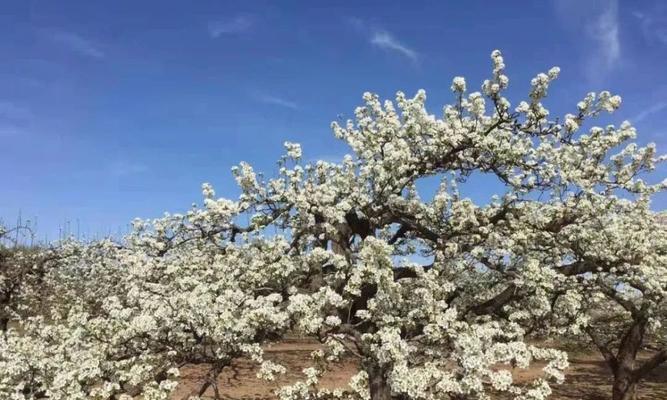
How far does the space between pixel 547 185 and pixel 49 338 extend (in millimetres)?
12449

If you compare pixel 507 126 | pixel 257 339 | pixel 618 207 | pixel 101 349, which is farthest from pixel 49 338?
pixel 618 207

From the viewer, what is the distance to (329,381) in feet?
88.1

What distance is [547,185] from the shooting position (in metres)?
13.5

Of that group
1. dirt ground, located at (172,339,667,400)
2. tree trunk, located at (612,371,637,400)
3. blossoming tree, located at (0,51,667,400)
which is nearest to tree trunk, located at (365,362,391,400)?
blossoming tree, located at (0,51,667,400)

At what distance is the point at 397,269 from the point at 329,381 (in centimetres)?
1541

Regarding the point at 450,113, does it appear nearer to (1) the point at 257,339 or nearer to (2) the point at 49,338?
(1) the point at 257,339

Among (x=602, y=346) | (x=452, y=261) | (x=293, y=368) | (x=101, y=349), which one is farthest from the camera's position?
(x=293, y=368)

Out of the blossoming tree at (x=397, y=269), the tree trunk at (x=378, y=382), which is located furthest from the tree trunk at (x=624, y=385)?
the tree trunk at (x=378, y=382)

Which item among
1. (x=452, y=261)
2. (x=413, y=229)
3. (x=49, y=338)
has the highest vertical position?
(x=413, y=229)

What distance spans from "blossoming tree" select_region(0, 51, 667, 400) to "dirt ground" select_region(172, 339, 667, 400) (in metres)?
8.02

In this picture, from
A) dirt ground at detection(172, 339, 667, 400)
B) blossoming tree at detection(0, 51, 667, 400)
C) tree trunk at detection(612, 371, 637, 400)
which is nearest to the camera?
blossoming tree at detection(0, 51, 667, 400)

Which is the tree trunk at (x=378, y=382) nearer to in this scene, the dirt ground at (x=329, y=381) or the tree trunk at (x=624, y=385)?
the dirt ground at (x=329, y=381)

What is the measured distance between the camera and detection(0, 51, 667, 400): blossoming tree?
1120 centimetres

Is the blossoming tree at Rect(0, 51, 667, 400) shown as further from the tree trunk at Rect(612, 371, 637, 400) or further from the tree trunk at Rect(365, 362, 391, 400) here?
the tree trunk at Rect(612, 371, 637, 400)
